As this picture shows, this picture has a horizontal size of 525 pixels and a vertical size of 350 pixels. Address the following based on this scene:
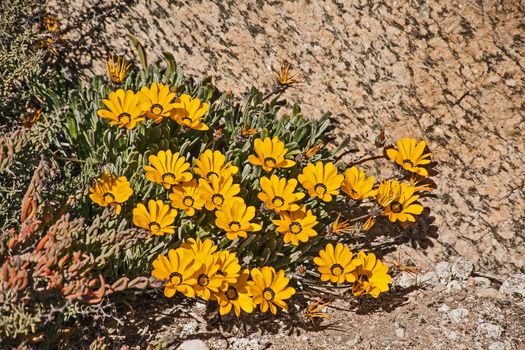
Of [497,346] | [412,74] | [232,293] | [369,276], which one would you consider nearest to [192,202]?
[232,293]

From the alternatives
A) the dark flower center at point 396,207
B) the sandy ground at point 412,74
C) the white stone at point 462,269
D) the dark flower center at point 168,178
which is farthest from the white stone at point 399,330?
the dark flower center at point 168,178

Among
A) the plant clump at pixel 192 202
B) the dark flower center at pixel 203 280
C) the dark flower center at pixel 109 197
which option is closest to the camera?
the plant clump at pixel 192 202

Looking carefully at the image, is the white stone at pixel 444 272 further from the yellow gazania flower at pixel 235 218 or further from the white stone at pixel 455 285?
the yellow gazania flower at pixel 235 218

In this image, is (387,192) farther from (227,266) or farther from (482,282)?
(227,266)

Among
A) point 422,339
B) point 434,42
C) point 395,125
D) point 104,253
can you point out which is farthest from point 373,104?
point 104,253

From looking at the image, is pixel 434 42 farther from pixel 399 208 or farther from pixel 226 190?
pixel 226 190
